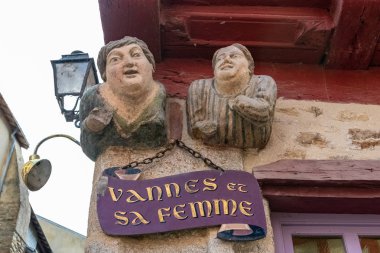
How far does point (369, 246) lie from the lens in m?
2.44

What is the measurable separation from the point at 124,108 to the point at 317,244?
3.46 ft

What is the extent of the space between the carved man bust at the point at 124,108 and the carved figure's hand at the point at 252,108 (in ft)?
1.17

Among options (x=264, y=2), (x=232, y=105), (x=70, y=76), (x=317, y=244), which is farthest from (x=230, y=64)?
(x=70, y=76)

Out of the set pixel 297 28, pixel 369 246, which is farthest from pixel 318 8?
pixel 369 246

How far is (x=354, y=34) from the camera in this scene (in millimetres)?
2898

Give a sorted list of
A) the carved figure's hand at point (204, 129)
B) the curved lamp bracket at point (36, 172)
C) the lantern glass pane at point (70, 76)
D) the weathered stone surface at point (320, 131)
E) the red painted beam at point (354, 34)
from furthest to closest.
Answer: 1. the lantern glass pane at point (70, 76)
2. the curved lamp bracket at point (36, 172)
3. the red painted beam at point (354, 34)
4. the weathered stone surface at point (320, 131)
5. the carved figure's hand at point (204, 129)

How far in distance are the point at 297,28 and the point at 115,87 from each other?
1054 millimetres

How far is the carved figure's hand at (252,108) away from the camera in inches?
97.0

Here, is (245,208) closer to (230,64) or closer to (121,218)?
(121,218)

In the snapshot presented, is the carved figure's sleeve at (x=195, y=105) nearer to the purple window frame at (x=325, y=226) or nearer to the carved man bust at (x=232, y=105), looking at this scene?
the carved man bust at (x=232, y=105)

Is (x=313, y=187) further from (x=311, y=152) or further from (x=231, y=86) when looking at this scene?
(x=231, y=86)

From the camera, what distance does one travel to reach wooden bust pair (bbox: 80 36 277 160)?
251 cm

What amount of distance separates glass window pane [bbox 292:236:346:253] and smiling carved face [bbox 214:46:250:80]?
0.80 meters

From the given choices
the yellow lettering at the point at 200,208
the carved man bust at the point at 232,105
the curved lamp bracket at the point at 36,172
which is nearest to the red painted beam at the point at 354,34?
the carved man bust at the point at 232,105
